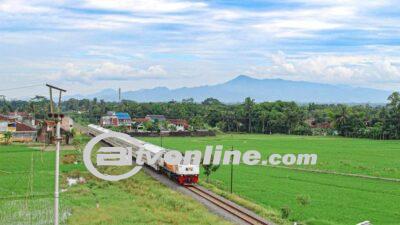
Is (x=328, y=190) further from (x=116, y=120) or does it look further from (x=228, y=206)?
(x=116, y=120)

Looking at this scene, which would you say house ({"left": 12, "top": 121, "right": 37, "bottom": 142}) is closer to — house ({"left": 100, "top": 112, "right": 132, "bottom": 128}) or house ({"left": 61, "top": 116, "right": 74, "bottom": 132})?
house ({"left": 61, "top": 116, "right": 74, "bottom": 132})

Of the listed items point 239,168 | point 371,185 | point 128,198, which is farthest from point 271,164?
point 128,198

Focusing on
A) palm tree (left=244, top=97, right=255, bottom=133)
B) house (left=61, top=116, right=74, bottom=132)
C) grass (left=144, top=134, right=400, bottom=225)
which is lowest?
grass (left=144, top=134, right=400, bottom=225)

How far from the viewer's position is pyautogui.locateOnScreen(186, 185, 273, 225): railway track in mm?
23658

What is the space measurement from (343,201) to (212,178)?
12.7 metres

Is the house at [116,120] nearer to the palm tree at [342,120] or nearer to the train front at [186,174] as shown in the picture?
the palm tree at [342,120]

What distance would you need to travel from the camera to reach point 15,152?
58375mm

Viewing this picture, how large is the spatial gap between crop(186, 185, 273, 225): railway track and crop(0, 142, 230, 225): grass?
110cm

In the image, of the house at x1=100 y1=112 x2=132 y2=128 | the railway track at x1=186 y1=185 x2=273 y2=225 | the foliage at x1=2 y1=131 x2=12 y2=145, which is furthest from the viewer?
the house at x1=100 y1=112 x2=132 y2=128

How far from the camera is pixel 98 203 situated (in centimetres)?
2736

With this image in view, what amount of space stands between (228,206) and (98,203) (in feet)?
22.7

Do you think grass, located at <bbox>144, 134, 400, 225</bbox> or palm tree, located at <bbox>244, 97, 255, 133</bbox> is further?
palm tree, located at <bbox>244, 97, 255, 133</bbox>

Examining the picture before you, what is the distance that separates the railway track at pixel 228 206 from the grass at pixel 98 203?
1095 mm

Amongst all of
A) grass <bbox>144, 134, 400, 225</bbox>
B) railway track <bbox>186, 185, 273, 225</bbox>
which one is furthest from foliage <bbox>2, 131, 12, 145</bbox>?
railway track <bbox>186, 185, 273, 225</bbox>
